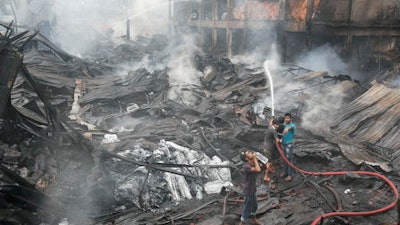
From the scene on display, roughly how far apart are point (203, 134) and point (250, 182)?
434 cm

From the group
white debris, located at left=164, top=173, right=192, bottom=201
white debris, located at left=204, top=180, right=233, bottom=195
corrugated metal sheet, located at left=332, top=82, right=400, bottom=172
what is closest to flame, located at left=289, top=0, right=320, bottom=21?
corrugated metal sheet, located at left=332, top=82, right=400, bottom=172

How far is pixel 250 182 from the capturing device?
6348 millimetres

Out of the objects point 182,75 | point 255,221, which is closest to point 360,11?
point 182,75

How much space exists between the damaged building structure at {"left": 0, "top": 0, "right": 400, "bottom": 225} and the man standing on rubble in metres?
0.38

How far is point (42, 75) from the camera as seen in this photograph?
15305 mm

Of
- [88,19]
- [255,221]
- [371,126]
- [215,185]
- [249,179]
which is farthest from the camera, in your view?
[88,19]

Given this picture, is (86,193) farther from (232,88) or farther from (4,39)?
(232,88)

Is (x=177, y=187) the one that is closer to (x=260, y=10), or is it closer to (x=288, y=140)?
(x=288, y=140)

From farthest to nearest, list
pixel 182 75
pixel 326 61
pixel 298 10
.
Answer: pixel 298 10
pixel 182 75
pixel 326 61

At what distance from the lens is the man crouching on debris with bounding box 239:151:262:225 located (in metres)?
6.29

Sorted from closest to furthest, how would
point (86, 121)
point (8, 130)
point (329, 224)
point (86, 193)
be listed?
Answer: 1. point (329, 224)
2. point (86, 193)
3. point (8, 130)
4. point (86, 121)

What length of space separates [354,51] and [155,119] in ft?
33.7

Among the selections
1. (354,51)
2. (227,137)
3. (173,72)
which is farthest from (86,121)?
(354,51)

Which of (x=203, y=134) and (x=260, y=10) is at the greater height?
(x=260, y=10)
